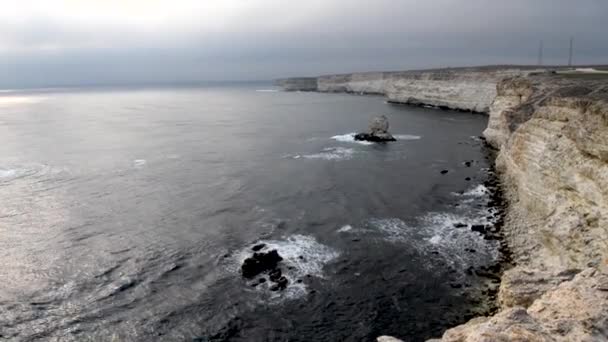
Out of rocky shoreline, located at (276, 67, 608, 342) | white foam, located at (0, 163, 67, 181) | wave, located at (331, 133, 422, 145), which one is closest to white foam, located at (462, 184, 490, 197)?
rocky shoreline, located at (276, 67, 608, 342)

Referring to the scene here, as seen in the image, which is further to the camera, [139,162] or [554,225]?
[139,162]

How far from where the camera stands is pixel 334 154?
184 ft

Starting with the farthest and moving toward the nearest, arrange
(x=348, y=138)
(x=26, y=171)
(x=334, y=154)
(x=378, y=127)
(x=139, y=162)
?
(x=348, y=138), (x=378, y=127), (x=334, y=154), (x=139, y=162), (x=26, y=171)

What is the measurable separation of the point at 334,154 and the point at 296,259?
32.6 meters

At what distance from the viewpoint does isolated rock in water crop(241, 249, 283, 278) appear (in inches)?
906

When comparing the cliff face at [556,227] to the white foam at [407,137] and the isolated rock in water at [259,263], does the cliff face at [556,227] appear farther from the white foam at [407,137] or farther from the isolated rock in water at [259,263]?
the white foam at [407,137]

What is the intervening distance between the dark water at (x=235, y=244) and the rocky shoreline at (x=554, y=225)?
9.86 ft

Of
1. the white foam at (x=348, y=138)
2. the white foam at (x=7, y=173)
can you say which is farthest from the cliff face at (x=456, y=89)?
the white foam at (x=7, y=173)

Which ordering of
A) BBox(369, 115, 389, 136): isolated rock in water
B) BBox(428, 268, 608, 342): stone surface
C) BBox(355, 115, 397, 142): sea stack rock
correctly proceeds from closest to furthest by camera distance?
BBox(428, 268, 608, 342): stone surface < BBox(355, 115, 397, 142): sea stack rock < BBox(369, 115, 389, 136): isolated rock in water

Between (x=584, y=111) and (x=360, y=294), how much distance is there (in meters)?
16.1

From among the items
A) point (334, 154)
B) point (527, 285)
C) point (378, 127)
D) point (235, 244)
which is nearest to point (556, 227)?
point (527, 285)

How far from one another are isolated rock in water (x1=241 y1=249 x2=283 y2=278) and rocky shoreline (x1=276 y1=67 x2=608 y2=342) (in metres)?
11.4

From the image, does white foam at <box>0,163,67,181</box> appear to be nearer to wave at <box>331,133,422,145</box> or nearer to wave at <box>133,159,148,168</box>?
wave at <box>133,159,148,168</box>

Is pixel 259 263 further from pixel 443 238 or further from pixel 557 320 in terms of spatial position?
pixel 557 320
